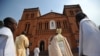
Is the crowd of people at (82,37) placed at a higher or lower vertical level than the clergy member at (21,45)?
higher

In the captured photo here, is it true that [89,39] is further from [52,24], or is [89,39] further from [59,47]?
[52,24]

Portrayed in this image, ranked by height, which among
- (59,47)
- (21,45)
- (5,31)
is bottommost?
(59,47)

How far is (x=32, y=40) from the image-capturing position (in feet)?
77.3

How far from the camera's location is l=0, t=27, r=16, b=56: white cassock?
7.83 feet

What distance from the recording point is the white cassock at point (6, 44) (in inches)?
94.0

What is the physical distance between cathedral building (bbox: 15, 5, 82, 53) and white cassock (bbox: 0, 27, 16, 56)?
20.1 metres

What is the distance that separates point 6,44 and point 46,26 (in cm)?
2339

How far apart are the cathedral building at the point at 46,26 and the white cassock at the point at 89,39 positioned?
1964 centimetres

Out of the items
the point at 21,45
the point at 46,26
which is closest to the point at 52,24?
the point at 46,26

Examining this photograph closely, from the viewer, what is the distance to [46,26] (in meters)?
25.8

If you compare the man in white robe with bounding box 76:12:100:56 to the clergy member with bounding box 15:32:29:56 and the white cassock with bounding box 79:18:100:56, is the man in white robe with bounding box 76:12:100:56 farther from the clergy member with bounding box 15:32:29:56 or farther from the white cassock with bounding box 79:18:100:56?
the clergy member with bounding box 15:32:29:56

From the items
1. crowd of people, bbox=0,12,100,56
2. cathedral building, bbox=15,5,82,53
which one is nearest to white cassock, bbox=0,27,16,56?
crowd of people, bbox=0,12,100,56

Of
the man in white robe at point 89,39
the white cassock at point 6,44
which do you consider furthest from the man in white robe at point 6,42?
the man in white robe at point 89,39

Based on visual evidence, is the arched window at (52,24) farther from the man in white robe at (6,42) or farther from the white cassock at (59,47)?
the man in white robe at (6,42)
